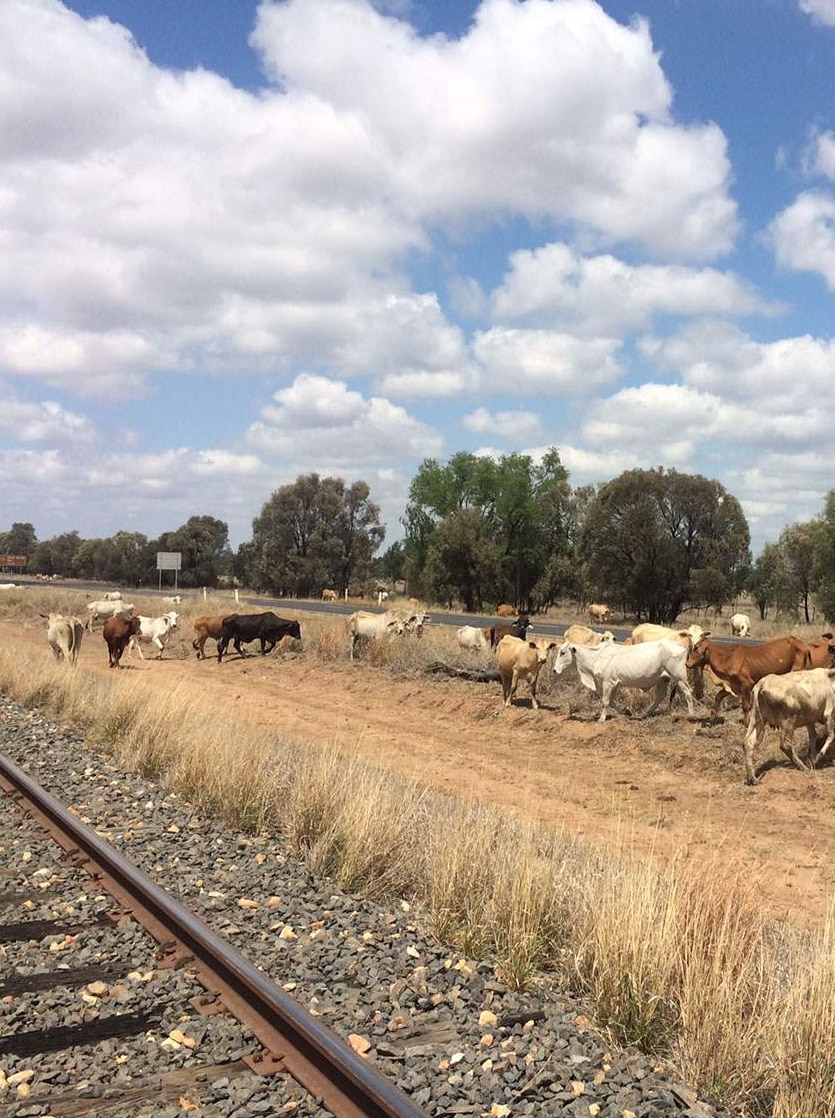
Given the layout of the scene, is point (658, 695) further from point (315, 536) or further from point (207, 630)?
point (315, 536)

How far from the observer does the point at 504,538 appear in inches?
2623

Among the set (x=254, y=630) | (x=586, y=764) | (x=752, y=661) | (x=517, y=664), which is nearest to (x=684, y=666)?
(x=752, y=661)

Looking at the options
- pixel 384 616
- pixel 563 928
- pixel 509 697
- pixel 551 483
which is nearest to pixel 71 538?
pixel 551 483

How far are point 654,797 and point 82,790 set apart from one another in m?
6.43

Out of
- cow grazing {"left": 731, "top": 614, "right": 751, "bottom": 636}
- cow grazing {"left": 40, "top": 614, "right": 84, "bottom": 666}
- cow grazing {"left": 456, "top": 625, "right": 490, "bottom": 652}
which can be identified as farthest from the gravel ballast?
cow grazing {"left": 731, "top": 614, "right": 751, "bottom": 636}

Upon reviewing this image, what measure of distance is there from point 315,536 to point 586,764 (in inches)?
2720

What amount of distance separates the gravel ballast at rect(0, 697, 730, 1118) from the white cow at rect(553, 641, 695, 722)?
29.0ft

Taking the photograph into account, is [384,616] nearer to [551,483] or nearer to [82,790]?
[82,790]

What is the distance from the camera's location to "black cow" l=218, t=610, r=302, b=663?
2792cm

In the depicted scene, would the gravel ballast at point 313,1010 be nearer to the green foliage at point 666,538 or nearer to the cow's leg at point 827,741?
the cow's leg at point 827,741

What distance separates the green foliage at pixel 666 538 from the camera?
50.8 meters

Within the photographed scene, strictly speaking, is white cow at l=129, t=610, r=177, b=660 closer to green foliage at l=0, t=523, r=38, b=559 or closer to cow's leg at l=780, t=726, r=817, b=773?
cow's leg at l=780, t=726, r=817, b=773

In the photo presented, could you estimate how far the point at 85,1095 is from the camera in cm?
411

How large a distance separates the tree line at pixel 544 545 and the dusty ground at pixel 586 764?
99.7ft
